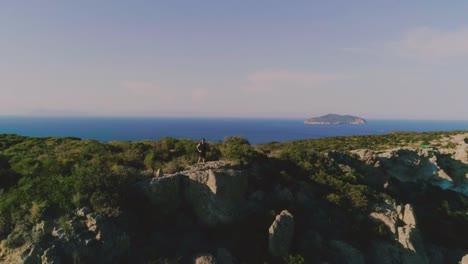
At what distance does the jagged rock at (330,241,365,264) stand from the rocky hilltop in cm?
5

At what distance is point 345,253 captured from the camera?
634 inches

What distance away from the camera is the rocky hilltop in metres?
13.0

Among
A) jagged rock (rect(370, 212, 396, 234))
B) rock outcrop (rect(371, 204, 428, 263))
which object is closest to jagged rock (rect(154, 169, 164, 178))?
rock outcrop (rect(371, 204, 428, 263))

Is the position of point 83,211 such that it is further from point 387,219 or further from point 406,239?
point 406,239

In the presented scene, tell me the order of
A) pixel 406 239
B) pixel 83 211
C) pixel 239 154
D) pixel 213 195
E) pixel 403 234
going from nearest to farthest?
1. pixel 83 211
2. pixel 213 195
3. pixel 406 239
4. pixel 403 234
5. pixel 239 154

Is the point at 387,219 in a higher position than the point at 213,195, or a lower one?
lower

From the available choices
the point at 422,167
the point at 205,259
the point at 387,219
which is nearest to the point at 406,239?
the point at 387,219

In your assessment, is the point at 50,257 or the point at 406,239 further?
the point at 406,239

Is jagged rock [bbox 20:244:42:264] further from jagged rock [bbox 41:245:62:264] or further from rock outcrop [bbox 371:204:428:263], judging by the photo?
rock outcrop [bbox 371:204:428:263]

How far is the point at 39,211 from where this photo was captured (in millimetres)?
13344

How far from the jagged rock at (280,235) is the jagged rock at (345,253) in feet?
8.58

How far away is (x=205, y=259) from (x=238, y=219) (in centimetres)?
314

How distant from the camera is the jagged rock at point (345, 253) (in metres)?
15.9

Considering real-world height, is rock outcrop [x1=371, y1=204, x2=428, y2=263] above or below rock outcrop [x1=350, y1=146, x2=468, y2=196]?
below
